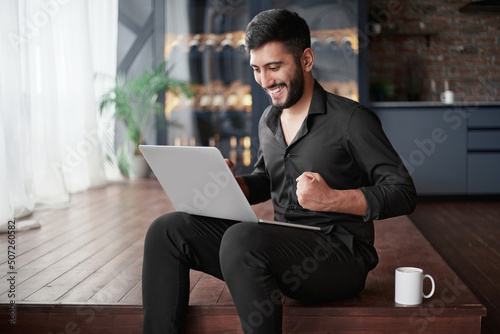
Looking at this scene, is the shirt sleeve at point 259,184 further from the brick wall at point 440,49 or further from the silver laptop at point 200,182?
the brick wall at point 440,49

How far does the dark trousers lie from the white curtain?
1.77 metres

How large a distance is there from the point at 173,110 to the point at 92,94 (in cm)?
89

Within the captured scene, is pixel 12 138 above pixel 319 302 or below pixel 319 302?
above

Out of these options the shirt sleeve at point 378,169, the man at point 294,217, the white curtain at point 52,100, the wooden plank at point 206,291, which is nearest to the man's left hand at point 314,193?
the man at point 294,217

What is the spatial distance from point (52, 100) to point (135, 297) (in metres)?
2.60

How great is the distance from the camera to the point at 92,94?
486 cm

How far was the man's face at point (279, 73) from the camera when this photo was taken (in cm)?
165

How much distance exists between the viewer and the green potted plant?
5.16 metres

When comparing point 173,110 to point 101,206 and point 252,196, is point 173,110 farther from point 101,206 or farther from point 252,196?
point 252,196

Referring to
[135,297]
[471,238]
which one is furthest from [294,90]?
[471,238]

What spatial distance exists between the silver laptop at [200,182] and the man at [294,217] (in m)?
0.05

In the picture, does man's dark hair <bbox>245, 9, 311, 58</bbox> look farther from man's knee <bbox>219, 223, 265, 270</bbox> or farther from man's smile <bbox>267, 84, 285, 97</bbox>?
man's knee <bbox>219, 223, 265, 270</bbox>

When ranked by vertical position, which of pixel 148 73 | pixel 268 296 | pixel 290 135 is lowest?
pixel 268 296

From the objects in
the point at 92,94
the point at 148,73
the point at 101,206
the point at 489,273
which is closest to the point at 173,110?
the point at 148,73
